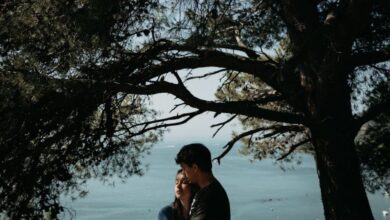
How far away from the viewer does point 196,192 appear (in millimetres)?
2969

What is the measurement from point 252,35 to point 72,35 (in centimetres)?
303

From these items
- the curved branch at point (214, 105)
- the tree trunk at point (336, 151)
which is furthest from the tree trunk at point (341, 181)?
the curved branch at point (214, 105)

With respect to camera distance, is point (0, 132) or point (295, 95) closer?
point (0, 132)

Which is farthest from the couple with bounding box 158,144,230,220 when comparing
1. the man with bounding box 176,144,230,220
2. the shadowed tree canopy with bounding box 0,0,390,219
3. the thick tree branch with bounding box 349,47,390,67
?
the thick tree branch with bounding box 349,47,390,67

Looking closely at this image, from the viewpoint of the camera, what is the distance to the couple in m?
2.79

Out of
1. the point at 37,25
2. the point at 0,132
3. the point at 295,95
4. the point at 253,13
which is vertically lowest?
the point at 0,132

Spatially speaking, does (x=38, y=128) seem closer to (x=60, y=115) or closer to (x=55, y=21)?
(x=60, y=115)

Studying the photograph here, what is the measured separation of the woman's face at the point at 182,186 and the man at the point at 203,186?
60 mm

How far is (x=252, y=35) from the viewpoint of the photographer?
733 centimetres

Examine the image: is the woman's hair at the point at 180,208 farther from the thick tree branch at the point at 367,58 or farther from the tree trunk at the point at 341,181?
the thick tree branch at the point at 367,58

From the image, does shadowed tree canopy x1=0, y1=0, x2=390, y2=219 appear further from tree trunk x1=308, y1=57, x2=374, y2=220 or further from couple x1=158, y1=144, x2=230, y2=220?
couple x1=158, y1=144, x2=230, y2=220

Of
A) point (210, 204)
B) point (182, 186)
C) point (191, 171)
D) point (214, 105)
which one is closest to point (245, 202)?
point (214, 105)

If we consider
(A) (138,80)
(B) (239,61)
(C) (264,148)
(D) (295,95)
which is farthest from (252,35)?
(C) (264,148)

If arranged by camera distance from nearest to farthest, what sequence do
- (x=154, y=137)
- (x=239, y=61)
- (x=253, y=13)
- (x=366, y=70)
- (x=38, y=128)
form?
(x=38, y=128) → (x=253, y=13) → (x=239, y=61) → (x=366, y=70) → (x=154, y=137)
